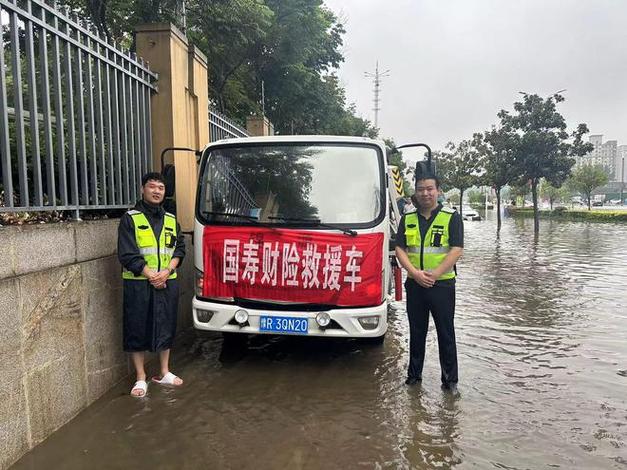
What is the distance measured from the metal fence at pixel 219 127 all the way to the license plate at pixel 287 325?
4.73m

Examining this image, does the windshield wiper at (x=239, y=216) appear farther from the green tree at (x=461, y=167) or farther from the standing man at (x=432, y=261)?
the green tree at (x=461, y=167)

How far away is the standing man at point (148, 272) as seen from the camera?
3985 millimetres

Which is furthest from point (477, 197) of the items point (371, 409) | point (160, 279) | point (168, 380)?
point (160, 279)

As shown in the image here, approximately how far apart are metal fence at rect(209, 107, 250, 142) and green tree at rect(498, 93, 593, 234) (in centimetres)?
1701

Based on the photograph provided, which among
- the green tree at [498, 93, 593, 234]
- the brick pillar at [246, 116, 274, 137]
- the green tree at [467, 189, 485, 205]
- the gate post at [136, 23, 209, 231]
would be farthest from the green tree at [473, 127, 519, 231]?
the green tree at [467, 189, 485, 205]

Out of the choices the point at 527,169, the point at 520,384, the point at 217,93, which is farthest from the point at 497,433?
the point at 527,169

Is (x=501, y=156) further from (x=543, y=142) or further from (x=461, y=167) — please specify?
(x=461, y=167)

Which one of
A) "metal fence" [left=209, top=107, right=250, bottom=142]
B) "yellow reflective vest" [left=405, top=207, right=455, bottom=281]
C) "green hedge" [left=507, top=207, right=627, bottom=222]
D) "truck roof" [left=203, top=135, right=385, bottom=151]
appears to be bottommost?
"green hedge" [left=507, top=207, right=627, bottom=222]

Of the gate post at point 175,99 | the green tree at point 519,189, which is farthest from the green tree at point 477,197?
the gate post at point 175,99

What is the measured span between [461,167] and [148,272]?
37753mm

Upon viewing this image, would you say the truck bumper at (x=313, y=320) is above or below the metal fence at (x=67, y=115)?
below

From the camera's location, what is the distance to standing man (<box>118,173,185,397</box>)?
157 inches

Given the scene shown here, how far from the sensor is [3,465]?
9.70 feet

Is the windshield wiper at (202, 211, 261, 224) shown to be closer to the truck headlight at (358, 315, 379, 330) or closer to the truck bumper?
the truck bumper
